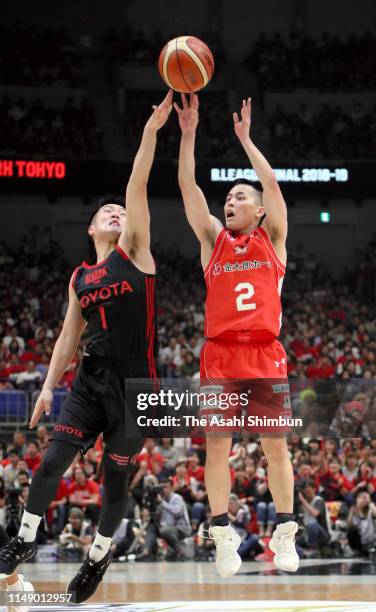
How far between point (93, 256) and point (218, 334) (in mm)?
1264

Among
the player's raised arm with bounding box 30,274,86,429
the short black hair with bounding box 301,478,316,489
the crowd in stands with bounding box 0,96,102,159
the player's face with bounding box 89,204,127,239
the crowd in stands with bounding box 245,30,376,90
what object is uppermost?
the crowd in stands with bounding box 245,30,376,90

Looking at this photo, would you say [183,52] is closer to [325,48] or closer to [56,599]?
[56,599]

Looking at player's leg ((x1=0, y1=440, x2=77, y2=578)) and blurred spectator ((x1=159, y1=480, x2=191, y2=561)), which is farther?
blurred spectator ((x1=159, y1=480, x2=191, y2=561))

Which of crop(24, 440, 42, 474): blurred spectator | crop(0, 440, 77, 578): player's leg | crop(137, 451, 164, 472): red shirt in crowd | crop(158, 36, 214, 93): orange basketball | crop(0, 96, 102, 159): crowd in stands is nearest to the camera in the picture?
crop(0, 440, 77, 578): player's leg

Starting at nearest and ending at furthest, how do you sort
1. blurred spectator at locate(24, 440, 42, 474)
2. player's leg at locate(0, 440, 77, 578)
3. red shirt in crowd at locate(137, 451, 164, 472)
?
player's leg at locate(0, 440, 77, 578) < blurred spectator at locate(24, 440, 42, 474) < red shirt in crowd at locate(137, 451, 164, 472)

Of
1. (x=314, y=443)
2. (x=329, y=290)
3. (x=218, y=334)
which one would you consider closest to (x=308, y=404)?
(x=218, y=334)

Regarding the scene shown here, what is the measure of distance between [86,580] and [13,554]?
634mm

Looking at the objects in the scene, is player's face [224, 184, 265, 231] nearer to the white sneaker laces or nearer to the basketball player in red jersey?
the basketball player in red jersey

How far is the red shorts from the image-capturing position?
23.3 feet

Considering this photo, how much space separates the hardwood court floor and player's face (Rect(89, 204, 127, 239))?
299 centimetres

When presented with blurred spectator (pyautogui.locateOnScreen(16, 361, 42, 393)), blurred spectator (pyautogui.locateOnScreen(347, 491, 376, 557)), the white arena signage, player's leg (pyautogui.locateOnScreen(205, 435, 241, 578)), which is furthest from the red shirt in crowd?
the white arena signage

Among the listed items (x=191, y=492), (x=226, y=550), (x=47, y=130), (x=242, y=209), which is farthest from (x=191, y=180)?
(x=47, y=130)

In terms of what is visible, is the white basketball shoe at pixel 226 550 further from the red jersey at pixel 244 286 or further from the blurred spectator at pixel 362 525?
the blurred spectator at pixel 362 525

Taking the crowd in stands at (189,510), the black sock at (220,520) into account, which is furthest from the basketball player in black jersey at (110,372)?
the crowd in stands at (189,510)
